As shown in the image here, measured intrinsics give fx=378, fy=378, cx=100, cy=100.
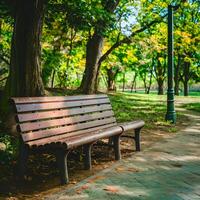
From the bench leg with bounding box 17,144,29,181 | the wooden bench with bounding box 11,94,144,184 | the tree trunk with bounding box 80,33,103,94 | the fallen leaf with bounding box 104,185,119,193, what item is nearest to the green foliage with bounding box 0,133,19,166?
the bench leg with bounding box 17,144,29,181

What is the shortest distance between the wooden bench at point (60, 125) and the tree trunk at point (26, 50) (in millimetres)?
1145

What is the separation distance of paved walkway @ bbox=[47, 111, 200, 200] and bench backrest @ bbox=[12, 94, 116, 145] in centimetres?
82

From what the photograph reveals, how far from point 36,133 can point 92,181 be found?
100 cm

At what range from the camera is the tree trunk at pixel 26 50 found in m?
6.80

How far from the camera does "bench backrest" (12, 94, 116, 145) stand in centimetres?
496

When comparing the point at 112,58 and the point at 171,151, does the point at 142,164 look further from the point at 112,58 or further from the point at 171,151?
the point at 112,58

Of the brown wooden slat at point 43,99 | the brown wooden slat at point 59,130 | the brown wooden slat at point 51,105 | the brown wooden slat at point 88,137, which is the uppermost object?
the brown wooden slat at point 43,99

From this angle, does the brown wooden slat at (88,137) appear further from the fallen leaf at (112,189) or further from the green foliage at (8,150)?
the green foliage at (8,150)

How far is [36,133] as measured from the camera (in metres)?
5.11

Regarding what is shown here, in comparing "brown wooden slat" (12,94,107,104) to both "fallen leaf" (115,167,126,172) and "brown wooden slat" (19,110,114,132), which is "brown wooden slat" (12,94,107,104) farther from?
"fallen leaf" (115,167,126,172)

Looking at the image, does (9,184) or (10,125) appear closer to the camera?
(9,184)

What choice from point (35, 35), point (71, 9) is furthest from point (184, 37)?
point (35, 35)

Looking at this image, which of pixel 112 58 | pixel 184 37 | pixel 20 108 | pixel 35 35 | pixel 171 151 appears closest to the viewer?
pixel 20 108

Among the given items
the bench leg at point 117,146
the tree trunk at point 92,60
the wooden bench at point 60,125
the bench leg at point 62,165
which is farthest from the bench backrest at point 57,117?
the tree trunk at point 92,60
